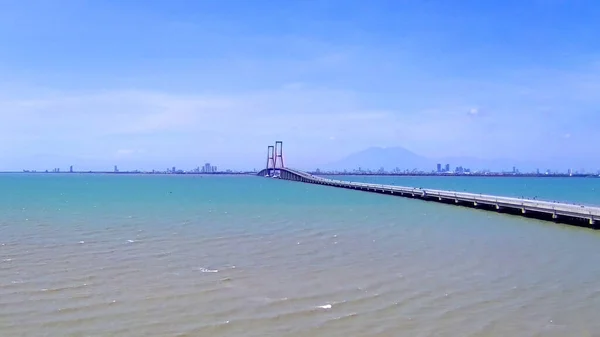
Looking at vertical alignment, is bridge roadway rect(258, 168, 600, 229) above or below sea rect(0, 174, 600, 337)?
above

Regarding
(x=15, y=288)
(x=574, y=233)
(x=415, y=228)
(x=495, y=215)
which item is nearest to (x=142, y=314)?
(x=15, y=288)

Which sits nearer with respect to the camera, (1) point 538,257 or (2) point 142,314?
(2) point 142,314

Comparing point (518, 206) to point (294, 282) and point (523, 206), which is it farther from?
point (294, 282)

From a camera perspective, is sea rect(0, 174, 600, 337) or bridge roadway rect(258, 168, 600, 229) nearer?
sea rect(0, 174, 600, 337)

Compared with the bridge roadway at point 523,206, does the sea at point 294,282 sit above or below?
below

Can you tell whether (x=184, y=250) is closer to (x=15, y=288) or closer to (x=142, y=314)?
(x=15, y=288)

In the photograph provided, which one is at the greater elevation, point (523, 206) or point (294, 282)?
point (523, 206)

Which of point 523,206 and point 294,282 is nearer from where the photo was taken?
point 294,282

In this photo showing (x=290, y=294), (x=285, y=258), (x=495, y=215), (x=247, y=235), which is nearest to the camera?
(x=290, y=294)

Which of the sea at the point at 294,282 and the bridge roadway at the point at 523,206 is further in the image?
the bridge roadway at the point at 523,206

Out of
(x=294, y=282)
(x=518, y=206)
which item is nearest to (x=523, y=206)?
(x=518, y=206)

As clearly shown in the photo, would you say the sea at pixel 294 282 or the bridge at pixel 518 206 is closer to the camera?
the sea at pixel 294 282
